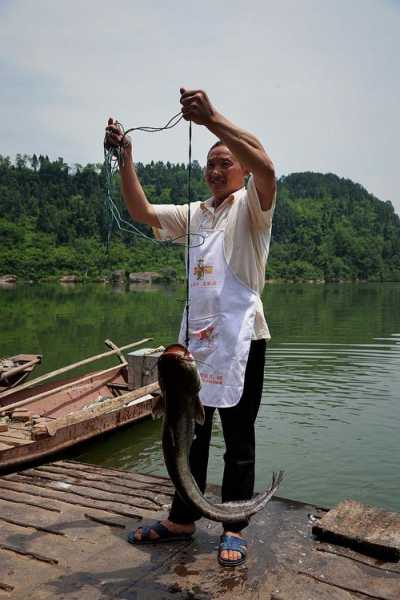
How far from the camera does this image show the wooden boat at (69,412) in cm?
650

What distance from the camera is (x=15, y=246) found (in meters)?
A: 81.6

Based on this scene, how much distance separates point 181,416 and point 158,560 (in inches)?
41.7

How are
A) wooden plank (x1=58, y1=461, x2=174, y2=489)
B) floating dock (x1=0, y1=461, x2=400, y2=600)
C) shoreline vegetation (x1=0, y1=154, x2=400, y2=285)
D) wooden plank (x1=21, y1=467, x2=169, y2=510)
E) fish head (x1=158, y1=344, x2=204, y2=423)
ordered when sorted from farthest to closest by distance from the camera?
shoreline vegetation (x1=0, y1=154, x2=400, y2=285), wooden plank (x1=58, y1=461, x2=174, y2=489), wooden plank (x1=21, y1=467, x2=169, y2=510), floating dock (x1=0, y1=461, x2=400, y2=600), fish head (x1=158, y1=344, x2=204, y2=423)

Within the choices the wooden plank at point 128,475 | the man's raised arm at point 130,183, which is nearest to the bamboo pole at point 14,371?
the wooden plank at point 128,475

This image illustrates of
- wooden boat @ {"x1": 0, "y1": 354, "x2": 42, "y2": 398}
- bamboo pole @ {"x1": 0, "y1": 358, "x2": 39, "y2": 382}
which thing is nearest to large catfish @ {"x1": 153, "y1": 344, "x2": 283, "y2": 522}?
wooden boat @ {"x1": 0, "y1": 354, "x2": 42, "y2": 398}

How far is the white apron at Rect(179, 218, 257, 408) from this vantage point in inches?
120

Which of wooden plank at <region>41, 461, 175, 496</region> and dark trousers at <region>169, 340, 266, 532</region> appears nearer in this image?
dark trousers at <region>169, 340, 266, 532</region>

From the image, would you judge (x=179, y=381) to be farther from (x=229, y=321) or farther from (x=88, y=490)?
(x=88, y=490)

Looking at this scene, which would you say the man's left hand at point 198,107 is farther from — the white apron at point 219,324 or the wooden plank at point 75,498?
the wooden plank at point 75,498

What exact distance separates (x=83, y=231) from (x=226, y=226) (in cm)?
8933

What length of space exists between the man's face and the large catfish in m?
1.22

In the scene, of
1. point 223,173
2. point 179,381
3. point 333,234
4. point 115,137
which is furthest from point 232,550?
point 333,234

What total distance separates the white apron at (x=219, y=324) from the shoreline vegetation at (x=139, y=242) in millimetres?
53596

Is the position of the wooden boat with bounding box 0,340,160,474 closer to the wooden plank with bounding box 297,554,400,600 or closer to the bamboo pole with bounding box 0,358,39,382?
the bamboo pole with bounding box 0,358,39,382
